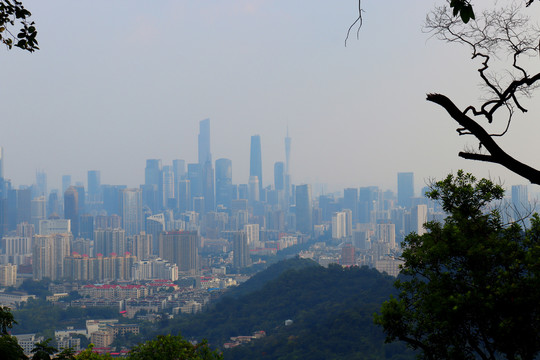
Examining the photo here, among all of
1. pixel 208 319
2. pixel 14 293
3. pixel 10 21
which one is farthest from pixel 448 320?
pixel 14 293

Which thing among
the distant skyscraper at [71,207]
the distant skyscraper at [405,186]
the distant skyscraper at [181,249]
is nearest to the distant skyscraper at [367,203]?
the distant skyscraper at [405,186]

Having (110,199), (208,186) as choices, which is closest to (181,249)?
(110,199)

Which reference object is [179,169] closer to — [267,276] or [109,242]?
[109,242]

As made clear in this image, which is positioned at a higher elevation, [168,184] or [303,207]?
[168,184]

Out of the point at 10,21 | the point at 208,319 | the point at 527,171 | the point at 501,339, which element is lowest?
the point at 208,319

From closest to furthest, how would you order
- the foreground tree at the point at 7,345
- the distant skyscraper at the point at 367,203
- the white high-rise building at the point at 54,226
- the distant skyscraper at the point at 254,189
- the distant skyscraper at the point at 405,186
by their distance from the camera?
the foreground tree at the point at 7,345
the white high-rise building at the point at 54,226
the distant skyscraper at the point at 367,203
the distant skyscraper at the point at 405,186
the distant skyscraper at the point at 254,189

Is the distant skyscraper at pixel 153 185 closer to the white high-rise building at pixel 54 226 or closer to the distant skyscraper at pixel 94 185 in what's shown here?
the distant skyscraper at pixel 94 185

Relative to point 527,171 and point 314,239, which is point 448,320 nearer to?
point 527,171
